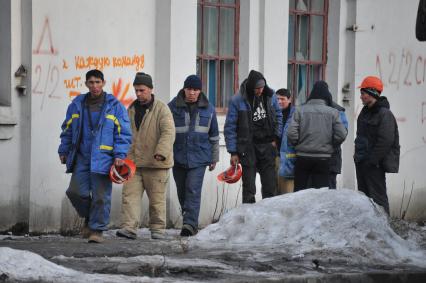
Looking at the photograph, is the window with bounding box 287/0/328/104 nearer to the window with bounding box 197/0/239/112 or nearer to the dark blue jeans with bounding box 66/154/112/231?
the window with bounding box 197/0/239/112

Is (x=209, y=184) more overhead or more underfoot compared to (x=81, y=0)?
more underfoot

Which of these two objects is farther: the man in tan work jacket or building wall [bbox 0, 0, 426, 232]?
building wall [bbox 0, 0, 426, 232]

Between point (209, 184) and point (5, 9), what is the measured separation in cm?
357

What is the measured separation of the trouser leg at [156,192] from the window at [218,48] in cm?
299

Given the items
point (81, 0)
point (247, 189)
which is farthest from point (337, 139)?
point (81, 0)

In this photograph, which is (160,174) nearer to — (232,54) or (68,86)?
(68,86)

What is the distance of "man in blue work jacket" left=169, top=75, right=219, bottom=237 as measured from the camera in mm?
14289

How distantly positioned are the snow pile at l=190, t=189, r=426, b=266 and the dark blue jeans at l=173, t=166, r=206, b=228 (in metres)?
1.36

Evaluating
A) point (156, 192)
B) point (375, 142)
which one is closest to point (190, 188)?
point (156, 192)

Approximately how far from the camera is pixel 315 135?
14.3 metres

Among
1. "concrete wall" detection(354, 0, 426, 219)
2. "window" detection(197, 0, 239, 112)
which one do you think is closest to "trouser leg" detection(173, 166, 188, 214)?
"window" detection(197, 0, 239, 112)

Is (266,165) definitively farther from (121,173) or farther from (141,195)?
(121,173)

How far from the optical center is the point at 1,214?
14039 mm

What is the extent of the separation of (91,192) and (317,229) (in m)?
2.21
